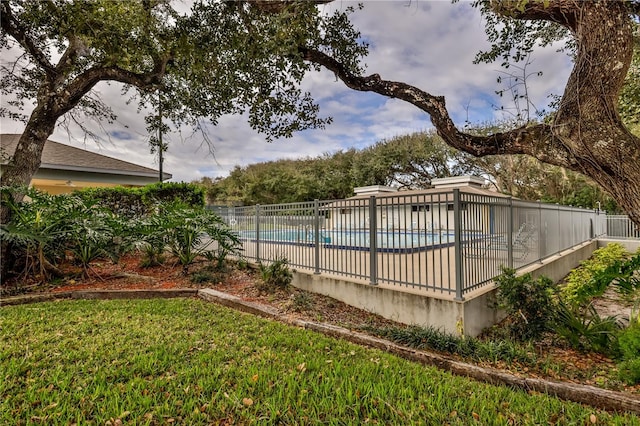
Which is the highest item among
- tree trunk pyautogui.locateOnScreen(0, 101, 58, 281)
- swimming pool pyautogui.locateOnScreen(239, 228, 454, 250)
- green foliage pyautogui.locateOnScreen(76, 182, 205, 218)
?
tree trunk pyautogui.locateOnScreen(0, 101, 58, 281)

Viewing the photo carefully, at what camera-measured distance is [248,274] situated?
24.8 feet

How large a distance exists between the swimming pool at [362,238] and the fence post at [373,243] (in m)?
0.08

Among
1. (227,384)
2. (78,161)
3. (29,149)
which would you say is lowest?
(227,384)

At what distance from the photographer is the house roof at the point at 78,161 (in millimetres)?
12062

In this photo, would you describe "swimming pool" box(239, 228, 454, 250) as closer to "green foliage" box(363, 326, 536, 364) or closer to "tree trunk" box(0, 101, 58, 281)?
"green foliage" box(363, 326, 536, 364)

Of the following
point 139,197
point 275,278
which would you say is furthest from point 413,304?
point 139,197

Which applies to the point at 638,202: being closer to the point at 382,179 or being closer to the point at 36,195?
the point at 36,195

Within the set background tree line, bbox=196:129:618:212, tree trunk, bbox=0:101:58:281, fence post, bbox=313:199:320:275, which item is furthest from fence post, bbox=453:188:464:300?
background tree line, bbox=196:129:618:212

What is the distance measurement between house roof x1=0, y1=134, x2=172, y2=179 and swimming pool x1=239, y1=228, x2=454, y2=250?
9.74 m

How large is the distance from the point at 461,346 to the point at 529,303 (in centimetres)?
146

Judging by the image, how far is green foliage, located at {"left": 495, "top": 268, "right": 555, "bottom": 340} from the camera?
4.32 meters

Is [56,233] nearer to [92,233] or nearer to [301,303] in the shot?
[92,233]

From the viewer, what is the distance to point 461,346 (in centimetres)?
371

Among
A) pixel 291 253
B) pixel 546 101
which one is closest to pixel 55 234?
pixel 291 253
